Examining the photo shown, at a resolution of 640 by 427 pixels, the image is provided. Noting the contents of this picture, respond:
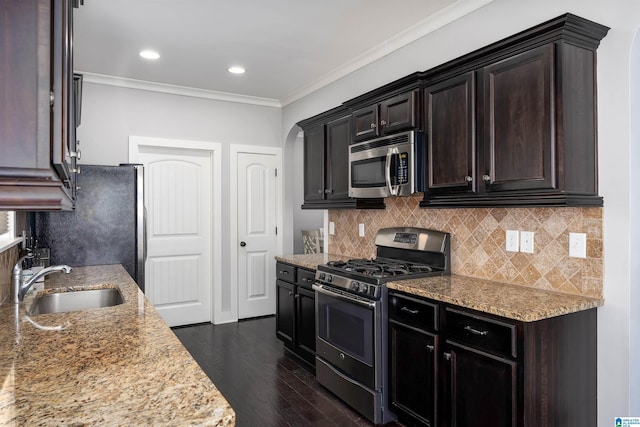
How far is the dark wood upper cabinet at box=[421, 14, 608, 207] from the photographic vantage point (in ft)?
6.56

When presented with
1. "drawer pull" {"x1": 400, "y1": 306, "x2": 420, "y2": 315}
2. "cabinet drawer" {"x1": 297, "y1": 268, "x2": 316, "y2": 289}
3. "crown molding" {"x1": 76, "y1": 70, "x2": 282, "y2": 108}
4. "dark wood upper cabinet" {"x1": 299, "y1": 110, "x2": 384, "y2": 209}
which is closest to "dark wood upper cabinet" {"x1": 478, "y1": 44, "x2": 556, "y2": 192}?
"drawer pull" {"x1": 400, "y1": 306, "x2": 420, "y2": 315}

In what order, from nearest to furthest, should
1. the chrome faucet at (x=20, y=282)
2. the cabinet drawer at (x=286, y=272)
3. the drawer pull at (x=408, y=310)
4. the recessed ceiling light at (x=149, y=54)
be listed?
the chrome faucet at (x=20, y=282)
the drawer pull at (x=408, y=310)
the recessed ceiling light at (x=149, y=54)
the cabinet drawer at (x=286, y=272)

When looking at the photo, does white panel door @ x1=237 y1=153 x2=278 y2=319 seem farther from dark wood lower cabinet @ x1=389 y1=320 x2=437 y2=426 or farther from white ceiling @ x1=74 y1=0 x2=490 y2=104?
dark wood lower cabinet @ x1=389 y1=320 x2=437 y2=426

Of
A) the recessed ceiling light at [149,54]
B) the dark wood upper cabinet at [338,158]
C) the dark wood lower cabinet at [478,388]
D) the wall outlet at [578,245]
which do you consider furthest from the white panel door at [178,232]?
the wall outlet at [578,245]

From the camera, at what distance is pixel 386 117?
118 inches

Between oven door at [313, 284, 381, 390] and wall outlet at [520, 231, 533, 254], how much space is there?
2.97 feet

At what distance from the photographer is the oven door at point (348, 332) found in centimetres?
266

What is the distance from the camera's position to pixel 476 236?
2758mm

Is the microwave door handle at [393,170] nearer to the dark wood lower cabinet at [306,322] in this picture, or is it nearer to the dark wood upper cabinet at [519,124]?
the dark wood upper cabinet at [519,124]

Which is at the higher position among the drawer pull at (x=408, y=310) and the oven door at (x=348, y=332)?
the drawer pull at (x=408, y=310)

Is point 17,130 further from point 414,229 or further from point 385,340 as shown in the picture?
point 414,229

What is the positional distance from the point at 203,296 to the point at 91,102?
2395 millimetres

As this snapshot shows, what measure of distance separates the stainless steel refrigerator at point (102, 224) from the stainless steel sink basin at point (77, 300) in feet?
3.68

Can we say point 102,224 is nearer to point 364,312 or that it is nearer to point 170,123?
point 170,123
